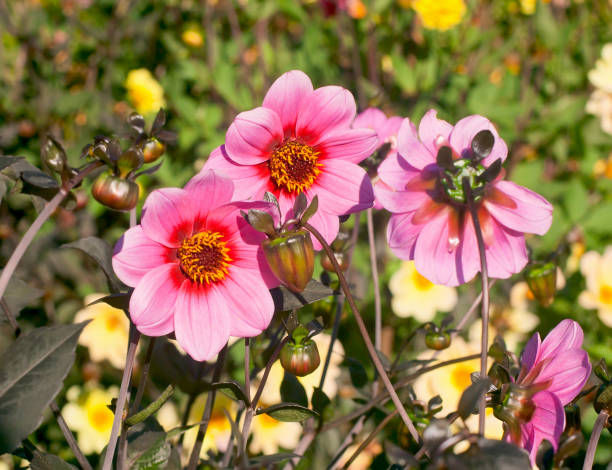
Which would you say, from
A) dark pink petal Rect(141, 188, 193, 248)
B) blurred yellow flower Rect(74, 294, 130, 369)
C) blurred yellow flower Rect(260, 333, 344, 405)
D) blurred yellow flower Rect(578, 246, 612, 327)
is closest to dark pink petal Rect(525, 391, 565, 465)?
dark pink petal Rect(141, 188, 193, 248)

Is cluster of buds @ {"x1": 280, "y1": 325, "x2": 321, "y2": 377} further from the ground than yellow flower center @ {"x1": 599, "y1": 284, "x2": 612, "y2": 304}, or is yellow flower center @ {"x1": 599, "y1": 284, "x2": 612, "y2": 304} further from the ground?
cluster of buds @ {"x1": 280, "y1": 325, "x2": 321, "y2": 377}

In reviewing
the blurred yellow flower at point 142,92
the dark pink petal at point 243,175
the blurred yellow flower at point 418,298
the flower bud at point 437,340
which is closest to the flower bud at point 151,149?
the dark pink petal at point 243,175

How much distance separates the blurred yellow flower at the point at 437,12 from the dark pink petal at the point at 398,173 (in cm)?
152

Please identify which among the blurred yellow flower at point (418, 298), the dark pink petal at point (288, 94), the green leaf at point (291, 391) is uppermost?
the dark pink petal at point (288, 94)

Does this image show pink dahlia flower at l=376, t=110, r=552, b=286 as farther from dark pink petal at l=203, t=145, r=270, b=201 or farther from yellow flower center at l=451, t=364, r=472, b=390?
yellow flower center at l=451, t=364, r=472, b=390

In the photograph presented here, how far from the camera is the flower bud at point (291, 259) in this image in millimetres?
550

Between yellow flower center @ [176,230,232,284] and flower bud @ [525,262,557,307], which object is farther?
flower bud @ [525,262,557,307]

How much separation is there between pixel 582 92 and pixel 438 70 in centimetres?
53

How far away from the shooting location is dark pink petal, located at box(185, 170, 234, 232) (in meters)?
0.57

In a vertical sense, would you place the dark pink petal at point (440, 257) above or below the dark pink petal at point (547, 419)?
above

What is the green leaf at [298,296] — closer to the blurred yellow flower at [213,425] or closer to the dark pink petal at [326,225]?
the dark pink petal at [326,225]

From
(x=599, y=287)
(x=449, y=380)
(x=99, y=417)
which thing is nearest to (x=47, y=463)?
(x=99, y=417)

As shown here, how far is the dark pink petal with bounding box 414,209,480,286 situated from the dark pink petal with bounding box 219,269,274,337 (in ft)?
0.56

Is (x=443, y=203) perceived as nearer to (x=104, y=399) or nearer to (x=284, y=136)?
(x=284, y=136)
